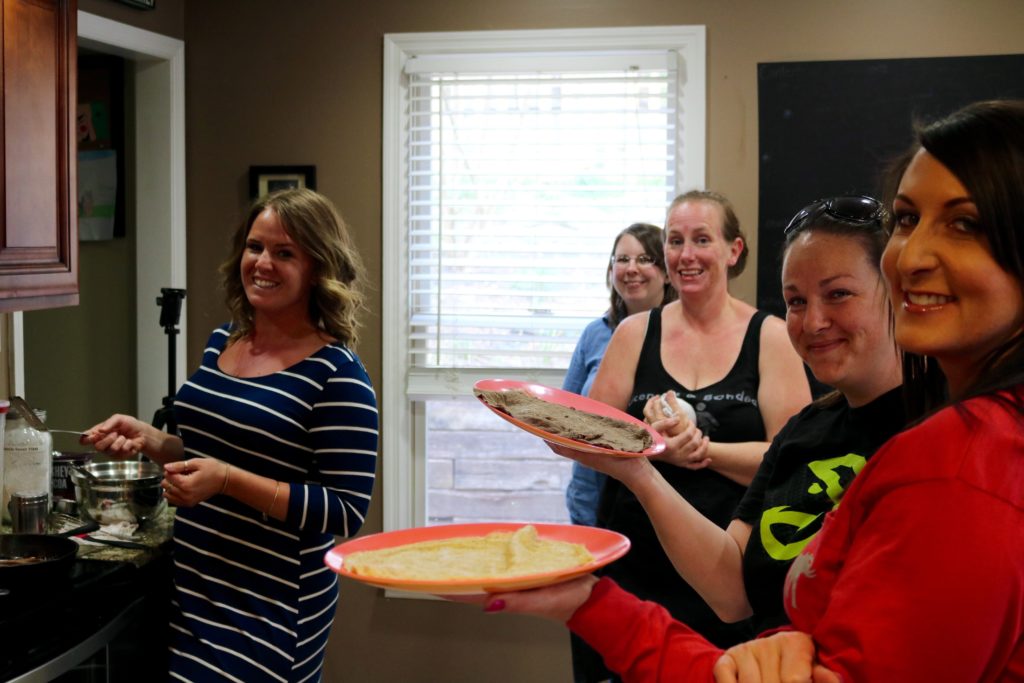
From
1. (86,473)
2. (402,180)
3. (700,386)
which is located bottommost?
(86,473)

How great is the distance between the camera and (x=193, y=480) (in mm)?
1762

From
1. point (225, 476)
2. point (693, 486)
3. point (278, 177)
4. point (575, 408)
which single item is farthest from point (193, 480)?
point (278, 177)

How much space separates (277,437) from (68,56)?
43.6 inches

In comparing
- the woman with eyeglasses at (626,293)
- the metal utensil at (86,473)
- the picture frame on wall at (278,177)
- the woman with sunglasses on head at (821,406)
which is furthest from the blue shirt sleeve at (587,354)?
the woman with sunglasses on head at (821,406)

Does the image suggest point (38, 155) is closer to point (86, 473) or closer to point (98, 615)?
point (86, 473)

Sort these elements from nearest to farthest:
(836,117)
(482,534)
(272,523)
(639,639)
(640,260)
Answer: (639,639) → (482,534) → (272,523) → (640,260) → (836,117)

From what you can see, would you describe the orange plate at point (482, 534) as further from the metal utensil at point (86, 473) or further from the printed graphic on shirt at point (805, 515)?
the metal utensil at point (86, 473)

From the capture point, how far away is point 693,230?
2324 mm

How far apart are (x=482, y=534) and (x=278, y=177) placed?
2.64 m

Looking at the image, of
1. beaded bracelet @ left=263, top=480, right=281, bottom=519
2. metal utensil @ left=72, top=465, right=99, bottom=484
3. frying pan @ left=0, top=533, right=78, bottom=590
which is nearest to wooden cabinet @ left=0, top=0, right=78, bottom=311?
metal utensil @ left=72, top=465, right=99, bottom=484

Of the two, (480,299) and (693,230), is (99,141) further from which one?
(693,230)

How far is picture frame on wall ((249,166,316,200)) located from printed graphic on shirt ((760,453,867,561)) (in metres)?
2.65

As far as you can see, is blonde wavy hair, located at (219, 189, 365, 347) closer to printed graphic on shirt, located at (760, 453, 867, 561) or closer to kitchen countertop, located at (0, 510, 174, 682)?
kitchen countertop, located at (0, 510, 174, 682)

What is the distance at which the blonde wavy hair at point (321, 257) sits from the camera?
201cm
